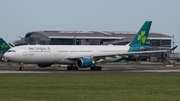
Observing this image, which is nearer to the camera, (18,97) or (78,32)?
(18,97)

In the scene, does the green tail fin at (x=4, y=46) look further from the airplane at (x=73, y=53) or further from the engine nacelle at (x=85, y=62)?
the engine nacelle at (x=85, y=62)

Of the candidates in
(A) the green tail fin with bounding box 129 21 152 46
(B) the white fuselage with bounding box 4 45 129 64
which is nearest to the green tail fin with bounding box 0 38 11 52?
(A) the green tail fin with bounding box 129 21 152 46

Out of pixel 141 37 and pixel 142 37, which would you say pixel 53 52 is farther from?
pixel 142 37

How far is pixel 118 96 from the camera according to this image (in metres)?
29.0

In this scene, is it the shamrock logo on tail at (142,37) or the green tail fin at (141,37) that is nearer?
the green tail fin at (141,37)

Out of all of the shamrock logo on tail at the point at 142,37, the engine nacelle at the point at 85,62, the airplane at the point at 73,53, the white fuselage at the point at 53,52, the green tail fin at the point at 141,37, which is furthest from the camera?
the shamrock logo on tail at the point at 142,37

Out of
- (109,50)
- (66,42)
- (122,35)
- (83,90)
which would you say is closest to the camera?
(83,90)

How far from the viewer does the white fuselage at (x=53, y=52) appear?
216 ft

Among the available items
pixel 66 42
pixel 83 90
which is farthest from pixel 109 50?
pixel 66 42

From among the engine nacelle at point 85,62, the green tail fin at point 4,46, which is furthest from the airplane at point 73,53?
the green tail fin at point 4,46

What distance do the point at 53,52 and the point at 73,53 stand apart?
338cm

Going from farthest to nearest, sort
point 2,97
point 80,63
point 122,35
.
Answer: point 122,35
point 80,63
point 2,97

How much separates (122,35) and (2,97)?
138m

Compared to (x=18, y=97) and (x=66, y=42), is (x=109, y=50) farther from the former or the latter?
(x=66, y=42)
